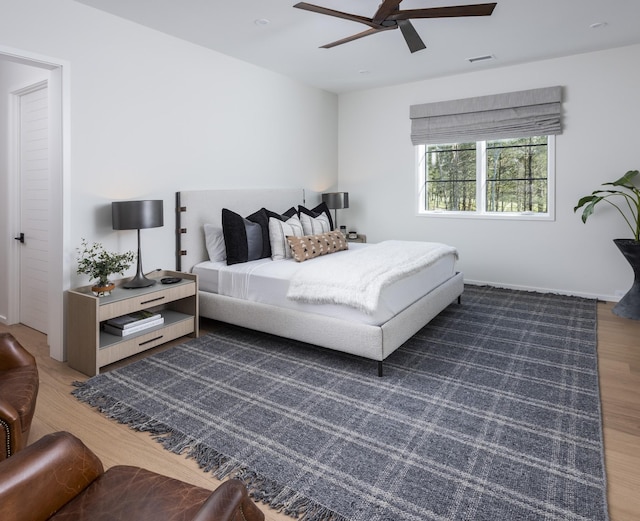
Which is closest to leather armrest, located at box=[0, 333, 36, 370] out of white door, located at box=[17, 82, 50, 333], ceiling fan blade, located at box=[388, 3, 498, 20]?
white door, located at box=[17, 82, 50, 333]

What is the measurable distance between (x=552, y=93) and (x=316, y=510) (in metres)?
4.82

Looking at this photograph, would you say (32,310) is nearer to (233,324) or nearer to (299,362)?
(233,324)

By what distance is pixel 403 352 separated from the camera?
328cm

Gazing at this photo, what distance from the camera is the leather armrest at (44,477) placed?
1002 millimetres

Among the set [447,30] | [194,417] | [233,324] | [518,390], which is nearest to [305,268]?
[233,324]

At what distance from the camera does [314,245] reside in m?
4.07

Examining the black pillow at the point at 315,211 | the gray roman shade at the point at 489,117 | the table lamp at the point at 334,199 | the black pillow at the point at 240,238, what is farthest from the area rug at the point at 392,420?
the table lamp at the point at 334,199

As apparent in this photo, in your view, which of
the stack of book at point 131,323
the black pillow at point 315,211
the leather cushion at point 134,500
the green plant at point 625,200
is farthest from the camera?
the black pillow at point 315,211

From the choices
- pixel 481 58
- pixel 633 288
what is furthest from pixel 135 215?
pixel 633 288

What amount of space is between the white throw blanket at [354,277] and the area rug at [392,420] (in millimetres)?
498

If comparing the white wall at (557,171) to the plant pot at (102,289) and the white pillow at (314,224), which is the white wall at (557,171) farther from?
the plant pot at (102,289)

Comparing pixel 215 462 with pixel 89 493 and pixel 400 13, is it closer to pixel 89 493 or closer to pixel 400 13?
pixel 89 493

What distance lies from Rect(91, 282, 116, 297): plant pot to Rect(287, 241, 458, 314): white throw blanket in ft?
4.19

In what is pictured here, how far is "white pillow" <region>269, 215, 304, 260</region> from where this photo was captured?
4.09m
